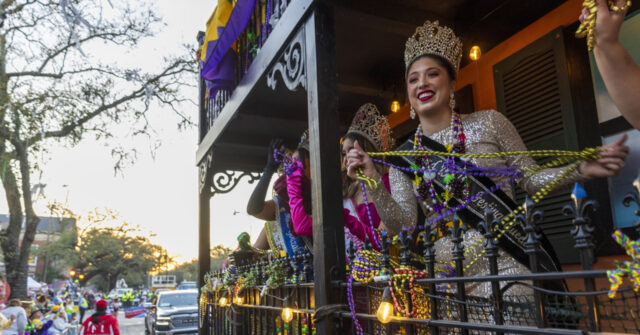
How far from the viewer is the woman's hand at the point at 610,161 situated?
1595 millimetres

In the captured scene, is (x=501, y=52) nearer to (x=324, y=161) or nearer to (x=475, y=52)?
(x=475, y=52)

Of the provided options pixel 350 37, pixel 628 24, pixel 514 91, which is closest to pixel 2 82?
pixel 350 37

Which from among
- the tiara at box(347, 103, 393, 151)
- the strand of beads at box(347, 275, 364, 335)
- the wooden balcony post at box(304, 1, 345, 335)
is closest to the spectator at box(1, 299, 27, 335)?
the tiara at box(347, 103, 393, 151)

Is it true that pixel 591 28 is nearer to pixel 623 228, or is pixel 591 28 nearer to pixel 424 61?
Answer: pixel 424 61

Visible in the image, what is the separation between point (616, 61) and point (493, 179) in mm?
1053

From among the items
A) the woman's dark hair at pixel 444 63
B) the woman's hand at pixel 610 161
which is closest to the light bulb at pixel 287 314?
the woman's dark hair at pixel 444 63

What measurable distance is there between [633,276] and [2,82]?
55.2 feet

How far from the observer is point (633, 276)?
116 cm

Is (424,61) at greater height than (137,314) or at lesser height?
greater

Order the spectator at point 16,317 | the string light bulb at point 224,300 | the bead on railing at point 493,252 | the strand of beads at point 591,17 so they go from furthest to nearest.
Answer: the spectator at point 16,317, the string light bulb at point 224,300, the bead on railing at point 493,252, the strand of beads at point 591,17

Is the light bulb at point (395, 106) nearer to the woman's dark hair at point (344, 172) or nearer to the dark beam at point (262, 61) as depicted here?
the woman's dark hair at point (344, 172)

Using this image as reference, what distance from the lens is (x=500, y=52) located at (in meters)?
4.20

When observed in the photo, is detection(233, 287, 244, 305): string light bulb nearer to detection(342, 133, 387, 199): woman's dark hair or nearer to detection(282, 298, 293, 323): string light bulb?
detection(282, 298, 293, 323): string light bulb

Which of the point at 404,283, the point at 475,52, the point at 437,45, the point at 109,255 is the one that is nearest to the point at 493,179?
the point at 404,283
